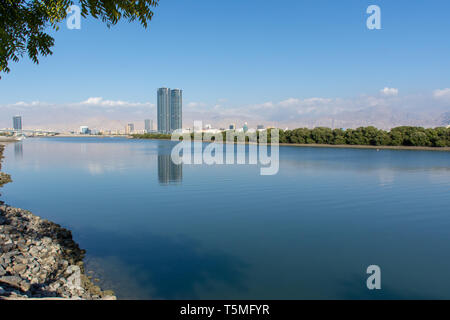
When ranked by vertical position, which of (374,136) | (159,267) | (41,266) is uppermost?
(374,136)

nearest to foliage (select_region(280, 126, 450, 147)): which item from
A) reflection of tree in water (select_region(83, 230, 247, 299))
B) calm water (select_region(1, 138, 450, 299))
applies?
calm water (select_region(1, 138, 450, 299))

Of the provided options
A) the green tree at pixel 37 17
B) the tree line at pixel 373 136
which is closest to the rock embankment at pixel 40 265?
the green tree at pixel 37 17

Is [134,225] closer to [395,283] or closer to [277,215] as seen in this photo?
[277,215]

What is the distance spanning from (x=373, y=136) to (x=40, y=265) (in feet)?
254

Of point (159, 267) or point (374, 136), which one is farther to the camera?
point (374, 136)

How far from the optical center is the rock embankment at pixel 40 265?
17.4ft

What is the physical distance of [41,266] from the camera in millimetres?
6355

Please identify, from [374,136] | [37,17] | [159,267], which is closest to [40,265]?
[159,267]

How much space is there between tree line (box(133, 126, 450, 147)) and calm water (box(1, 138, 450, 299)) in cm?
5318

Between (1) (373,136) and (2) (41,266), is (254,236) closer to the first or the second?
(2) (41,266)

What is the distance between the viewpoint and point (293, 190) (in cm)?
1733

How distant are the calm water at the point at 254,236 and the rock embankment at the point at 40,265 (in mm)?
465
